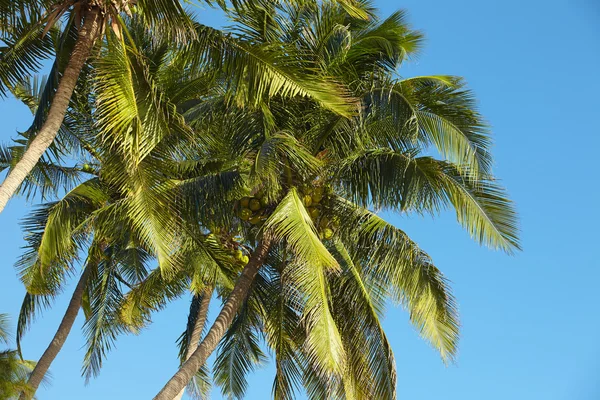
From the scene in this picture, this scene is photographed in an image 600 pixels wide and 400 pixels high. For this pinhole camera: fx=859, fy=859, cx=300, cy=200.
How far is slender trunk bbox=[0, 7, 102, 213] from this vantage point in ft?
31.8

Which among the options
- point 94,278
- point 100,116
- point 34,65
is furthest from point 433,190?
point 94,278

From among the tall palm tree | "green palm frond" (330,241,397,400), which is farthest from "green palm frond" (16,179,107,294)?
"green palm frond" (330,241,397,400)

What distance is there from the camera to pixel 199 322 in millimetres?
15898

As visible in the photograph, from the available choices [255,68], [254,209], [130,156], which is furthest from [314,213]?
[130,156]

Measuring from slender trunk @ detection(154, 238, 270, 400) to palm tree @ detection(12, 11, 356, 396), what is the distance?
1019 millimetres

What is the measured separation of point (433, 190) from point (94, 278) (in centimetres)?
705

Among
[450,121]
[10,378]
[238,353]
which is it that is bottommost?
[10,378]

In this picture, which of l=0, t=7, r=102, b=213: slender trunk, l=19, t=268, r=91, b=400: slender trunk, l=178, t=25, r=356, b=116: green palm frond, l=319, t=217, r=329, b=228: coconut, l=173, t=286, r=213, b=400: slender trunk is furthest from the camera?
l=173, t=286, r=213, b=400: slender trunk

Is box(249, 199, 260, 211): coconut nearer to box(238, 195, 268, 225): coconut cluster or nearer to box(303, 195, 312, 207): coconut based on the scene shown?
box(238, 195, 268, 225): coconut cluster

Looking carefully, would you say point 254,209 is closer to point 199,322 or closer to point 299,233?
point 299,233

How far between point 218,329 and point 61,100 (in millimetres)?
4143

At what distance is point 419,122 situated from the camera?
12.7m

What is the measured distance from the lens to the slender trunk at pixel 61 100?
9688 millimetres

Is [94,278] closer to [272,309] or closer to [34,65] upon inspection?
[272,309]
